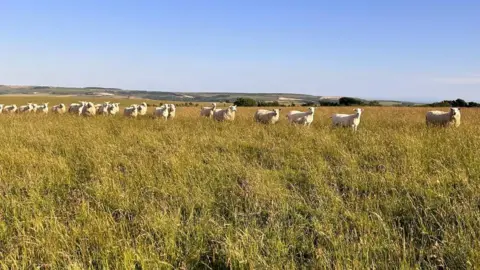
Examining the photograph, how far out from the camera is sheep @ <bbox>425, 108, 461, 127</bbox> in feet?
43.4

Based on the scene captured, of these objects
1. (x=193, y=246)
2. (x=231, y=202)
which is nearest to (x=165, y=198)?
(x=231, y=202)

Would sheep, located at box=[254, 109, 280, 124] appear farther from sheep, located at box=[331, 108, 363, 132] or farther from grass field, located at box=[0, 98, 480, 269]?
grass field, located at box=[0, 98, 480, 269]

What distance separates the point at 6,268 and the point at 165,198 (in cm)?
213

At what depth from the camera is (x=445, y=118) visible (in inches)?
542

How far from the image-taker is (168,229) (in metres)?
3.55

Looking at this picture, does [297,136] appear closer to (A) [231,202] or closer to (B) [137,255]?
(A) [231,202]

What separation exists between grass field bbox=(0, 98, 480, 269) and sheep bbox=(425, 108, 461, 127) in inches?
259

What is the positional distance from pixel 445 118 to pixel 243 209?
1267 cm

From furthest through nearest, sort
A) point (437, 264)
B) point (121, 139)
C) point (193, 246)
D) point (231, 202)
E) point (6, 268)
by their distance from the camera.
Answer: point (121, 139) < point (231, 202) < point (193, 246) < point (437, 264) < point (6, 268)

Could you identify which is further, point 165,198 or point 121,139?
point 121,139

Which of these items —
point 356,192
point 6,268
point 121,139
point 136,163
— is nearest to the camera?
point 6,268

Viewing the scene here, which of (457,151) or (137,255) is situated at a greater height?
(457,151)

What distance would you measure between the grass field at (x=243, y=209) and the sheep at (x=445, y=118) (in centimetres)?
657

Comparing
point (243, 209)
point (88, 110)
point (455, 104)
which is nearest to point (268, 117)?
point (243, 209)
